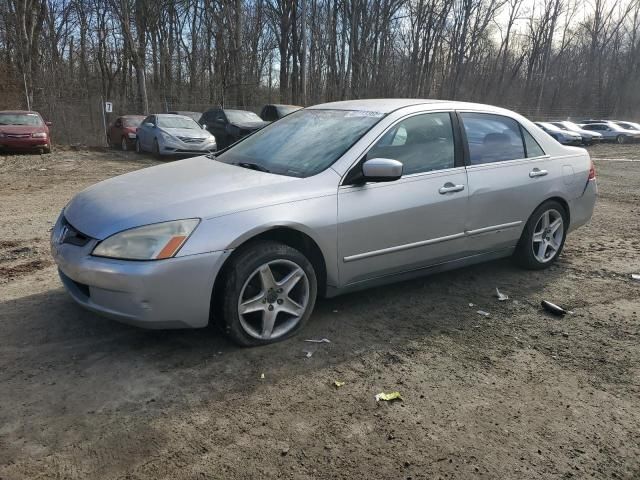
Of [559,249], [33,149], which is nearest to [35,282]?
[559,249]

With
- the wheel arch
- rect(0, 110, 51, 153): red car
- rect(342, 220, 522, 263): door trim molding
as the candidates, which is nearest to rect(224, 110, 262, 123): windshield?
rect(0, 110, 51, 153): red car

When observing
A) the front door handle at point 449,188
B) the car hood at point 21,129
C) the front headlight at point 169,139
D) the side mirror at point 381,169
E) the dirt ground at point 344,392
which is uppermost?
the side mirror at point 381,169

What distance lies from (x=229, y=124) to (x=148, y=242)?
15289mm

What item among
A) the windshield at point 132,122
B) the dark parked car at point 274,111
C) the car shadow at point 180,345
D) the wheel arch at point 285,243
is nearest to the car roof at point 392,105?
the wheel arch at point 285,243

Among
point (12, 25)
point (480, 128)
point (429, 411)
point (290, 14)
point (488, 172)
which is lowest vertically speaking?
point (429, 411)

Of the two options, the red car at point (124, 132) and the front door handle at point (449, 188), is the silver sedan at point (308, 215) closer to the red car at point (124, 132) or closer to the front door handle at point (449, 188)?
the front door handle at point (449, 188)

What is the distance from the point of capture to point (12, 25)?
25.7 m

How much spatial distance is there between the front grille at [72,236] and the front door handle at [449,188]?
2.59 metres

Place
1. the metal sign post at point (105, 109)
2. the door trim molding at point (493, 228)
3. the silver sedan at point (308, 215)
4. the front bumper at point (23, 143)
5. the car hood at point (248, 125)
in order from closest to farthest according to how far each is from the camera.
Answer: the silver sedan at point (308, 215), the door trim molding at point (493, 228), the front bumper at point (23, 143), the car hood at point (248, 125), the metal sign post at point (105, 109)

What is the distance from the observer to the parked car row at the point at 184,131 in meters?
15.6

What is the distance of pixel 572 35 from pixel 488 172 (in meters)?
56.5

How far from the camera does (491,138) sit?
4.66 meters

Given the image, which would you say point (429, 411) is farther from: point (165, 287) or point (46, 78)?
point (46, 78)

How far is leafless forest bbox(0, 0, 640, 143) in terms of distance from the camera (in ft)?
82.3
